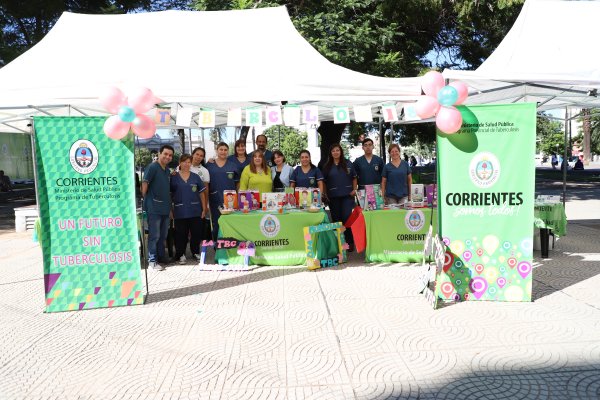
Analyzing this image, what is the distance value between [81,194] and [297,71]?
320 cm

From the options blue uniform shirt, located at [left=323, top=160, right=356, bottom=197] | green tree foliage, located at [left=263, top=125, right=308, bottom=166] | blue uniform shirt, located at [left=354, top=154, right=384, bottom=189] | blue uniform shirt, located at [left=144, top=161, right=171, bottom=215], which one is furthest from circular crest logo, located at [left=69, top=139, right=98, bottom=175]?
green tree foliage, located at [left=263, top=125, right=308, bottom=166]

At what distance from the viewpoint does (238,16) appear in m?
7.84

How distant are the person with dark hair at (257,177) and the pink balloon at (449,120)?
3.10m

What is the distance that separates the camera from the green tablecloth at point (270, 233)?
253 inches

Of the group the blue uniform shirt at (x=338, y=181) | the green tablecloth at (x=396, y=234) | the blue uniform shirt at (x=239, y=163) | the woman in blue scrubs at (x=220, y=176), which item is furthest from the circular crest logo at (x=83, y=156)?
the green tablecloth at (x=396, y=234)

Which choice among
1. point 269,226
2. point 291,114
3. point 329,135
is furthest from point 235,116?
point 329,135

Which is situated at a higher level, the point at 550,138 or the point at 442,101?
the point at 550,138

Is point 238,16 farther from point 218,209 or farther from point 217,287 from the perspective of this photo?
point 217,287

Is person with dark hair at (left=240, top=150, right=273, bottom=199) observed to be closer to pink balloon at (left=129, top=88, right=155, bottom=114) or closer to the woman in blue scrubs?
the woman in blue scrubs

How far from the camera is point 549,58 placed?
6.89 metres

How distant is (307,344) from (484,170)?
2.44 meters

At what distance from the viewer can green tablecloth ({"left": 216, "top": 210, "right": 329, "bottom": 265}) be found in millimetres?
6430

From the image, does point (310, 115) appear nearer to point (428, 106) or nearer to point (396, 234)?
point (428, 106)

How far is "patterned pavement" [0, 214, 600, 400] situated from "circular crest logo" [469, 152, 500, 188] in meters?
1.23
